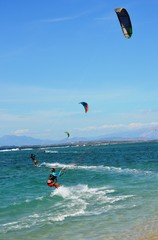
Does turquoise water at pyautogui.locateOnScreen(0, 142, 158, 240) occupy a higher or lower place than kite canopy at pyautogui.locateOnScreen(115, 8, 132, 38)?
lower

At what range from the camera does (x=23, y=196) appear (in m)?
27.4

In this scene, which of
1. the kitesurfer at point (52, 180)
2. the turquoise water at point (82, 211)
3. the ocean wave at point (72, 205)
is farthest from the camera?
the kitesurfer at point (52, 180)

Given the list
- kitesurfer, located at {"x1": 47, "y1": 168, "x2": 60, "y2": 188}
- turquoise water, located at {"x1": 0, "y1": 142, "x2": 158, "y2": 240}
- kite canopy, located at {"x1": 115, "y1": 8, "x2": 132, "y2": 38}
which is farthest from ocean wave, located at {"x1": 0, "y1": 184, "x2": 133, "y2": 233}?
kite canopy, located at {"x1": 115, "y1": 8, "x2": 132, "y2": 38}

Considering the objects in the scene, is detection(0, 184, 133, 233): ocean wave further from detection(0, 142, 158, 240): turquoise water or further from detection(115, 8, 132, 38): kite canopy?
detection(115, 8, 132, 38): kite canopy

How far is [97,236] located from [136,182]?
1632cm

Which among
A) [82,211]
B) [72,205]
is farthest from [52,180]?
[82,211]

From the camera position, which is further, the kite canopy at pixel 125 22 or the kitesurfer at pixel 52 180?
the kitesurfer at pixel 52 180

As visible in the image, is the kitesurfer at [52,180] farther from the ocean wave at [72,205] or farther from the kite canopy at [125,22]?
the kite canopy at [125,22]

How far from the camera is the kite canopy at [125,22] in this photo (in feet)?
55.3

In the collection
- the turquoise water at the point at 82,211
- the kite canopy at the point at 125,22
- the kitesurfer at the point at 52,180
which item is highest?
the kite canopy at the point at 125,22

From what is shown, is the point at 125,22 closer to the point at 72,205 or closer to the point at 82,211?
the point at 82,211

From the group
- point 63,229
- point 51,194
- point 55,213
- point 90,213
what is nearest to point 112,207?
point 90,213

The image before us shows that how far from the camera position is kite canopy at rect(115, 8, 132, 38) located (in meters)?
16.8

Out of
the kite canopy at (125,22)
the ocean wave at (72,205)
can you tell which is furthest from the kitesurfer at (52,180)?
the kite canopy at (125,22)
